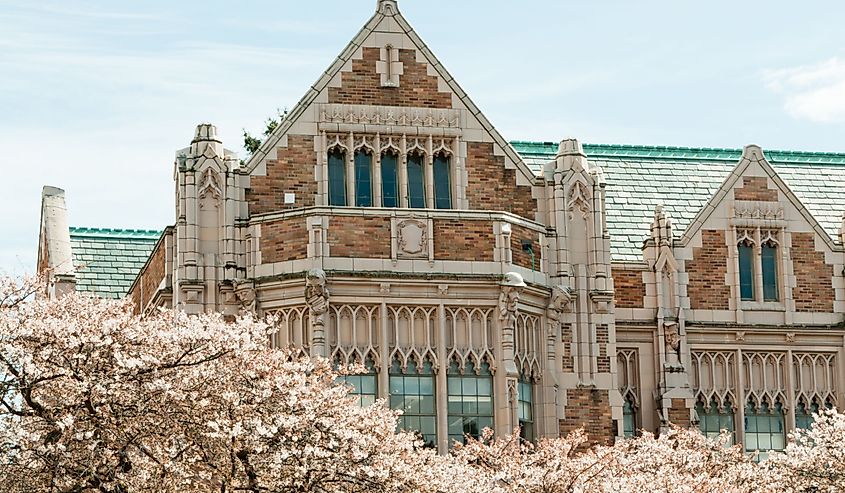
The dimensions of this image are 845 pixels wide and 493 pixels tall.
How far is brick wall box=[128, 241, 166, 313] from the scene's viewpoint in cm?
3550

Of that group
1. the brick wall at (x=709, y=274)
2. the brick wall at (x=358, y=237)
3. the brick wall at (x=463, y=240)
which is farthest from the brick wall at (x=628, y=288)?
the brick wall at (x=358, y=237)

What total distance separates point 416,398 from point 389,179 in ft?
14.1

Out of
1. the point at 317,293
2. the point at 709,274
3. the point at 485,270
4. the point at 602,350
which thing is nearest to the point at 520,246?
the point at 485,270

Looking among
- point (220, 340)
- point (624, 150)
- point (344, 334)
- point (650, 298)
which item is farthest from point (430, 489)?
point (624, 150)

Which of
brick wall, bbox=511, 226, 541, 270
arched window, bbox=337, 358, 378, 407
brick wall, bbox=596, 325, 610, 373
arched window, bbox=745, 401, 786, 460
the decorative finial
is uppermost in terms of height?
the decorative finial

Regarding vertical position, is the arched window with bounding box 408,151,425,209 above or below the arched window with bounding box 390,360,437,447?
above

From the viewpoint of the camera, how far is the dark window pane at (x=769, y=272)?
3762 centimetres

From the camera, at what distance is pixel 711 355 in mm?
37125

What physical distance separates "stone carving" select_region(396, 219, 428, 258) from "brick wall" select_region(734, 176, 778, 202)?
8037 mm

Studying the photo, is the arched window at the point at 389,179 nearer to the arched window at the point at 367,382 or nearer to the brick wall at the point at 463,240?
the brick wall at the point at 463,240

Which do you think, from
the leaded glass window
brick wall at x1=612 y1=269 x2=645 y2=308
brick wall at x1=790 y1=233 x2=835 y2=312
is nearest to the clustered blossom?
brick wall at x1=612 y1=269 x2=645 y2=308

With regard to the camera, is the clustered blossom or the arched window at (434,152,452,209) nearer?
the clustered blossom

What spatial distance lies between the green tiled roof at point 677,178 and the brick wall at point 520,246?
489 centimetres

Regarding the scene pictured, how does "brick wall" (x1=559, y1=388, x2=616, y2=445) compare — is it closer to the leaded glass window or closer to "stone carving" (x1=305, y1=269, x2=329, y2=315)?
the leaded glass window
